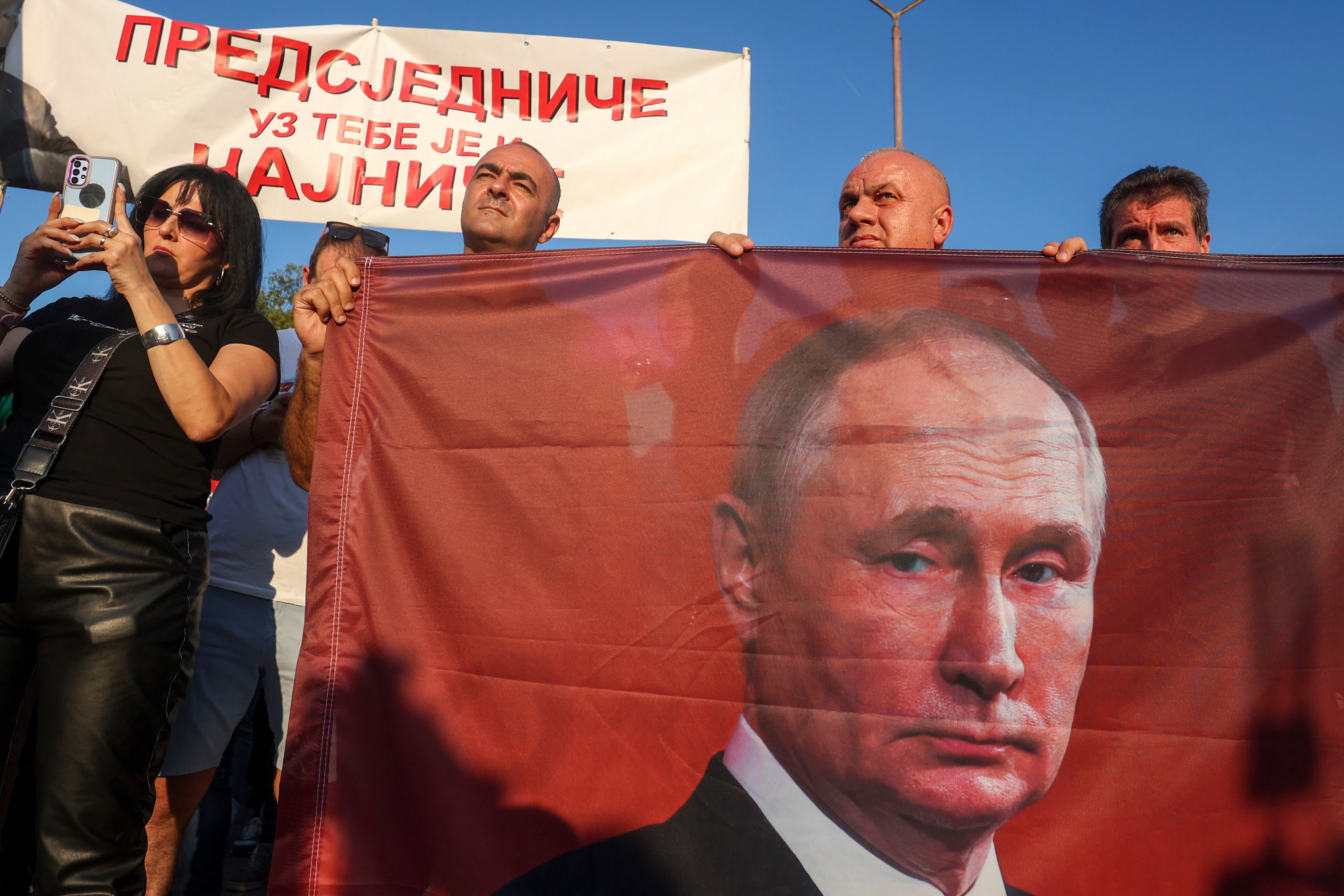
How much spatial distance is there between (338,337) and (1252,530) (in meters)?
2.01

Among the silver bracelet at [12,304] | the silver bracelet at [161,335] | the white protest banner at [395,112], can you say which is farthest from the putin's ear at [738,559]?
the white protest banner at [395,112]

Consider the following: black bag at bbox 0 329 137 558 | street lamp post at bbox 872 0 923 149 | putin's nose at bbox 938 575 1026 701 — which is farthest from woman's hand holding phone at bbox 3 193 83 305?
street lamp post at bbox 872 0 923 149

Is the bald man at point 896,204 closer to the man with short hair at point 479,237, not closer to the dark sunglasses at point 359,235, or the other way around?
the man with short hair at point 479,237

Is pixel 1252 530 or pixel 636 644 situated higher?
pixel 1252 530

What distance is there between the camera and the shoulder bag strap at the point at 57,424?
1803mm

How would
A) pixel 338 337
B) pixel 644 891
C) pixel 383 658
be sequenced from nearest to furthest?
1. pixel 644 891
2. pixel 383 658
3. pixel 338 337

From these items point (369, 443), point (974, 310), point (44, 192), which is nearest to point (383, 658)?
point (369, 443)

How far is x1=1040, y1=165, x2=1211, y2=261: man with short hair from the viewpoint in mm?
2791

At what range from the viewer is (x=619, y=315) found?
2021mm

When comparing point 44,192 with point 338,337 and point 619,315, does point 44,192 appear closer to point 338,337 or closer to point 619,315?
point 338,337

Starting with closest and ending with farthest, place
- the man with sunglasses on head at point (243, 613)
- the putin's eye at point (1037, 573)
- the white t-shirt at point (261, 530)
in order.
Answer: the putin's eye at point (1037, 573) < the man with sunglasses on head at point (243, 613) < the white t-shirt at point (261, 530)

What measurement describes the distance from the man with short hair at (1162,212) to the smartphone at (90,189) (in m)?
2.79

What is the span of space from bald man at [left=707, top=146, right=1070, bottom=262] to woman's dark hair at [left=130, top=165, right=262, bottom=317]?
167 cm

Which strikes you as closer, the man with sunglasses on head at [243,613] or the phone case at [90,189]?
the phone case at [90,189]
